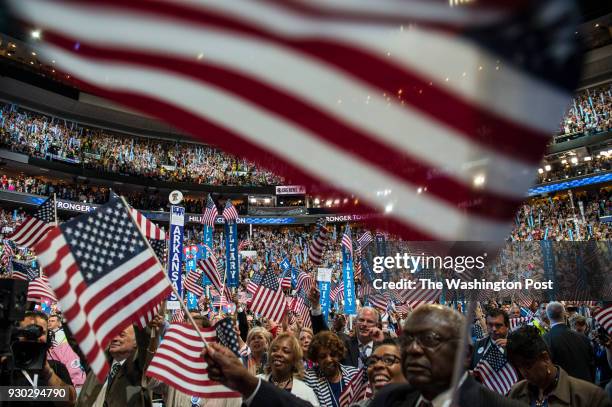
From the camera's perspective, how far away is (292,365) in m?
4.22

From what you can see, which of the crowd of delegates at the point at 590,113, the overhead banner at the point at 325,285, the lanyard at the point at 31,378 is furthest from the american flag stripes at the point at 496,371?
the crowd of delegates at the point at 590,113

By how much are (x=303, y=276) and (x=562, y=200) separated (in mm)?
29310

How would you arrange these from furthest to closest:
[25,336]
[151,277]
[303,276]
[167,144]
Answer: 1. [167,144]
2. [303,276]
3. [25,336]
4. [151,277]

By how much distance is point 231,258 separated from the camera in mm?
10617

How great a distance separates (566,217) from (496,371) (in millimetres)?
31590

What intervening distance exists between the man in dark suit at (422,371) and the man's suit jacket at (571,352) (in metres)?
3.73

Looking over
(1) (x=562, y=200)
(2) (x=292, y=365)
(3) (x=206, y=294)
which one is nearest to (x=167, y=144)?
(3) (x=206, y=294)

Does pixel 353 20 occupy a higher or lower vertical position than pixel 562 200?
lower

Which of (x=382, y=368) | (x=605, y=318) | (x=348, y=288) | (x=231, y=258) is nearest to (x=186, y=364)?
(x=382, y=368)

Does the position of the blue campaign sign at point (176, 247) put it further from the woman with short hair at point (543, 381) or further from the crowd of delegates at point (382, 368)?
the woman with short hair at point (543, 381)

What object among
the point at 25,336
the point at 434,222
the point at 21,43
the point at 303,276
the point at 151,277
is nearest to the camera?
the point at 434,222

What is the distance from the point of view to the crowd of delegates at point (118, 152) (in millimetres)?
35531

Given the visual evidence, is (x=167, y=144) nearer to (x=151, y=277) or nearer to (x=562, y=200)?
(x=562, y=200)

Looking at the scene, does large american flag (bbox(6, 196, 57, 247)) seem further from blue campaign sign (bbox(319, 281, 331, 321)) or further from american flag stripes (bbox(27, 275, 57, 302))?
blue campaign sign (bbox(319, 281, 331, 321))
